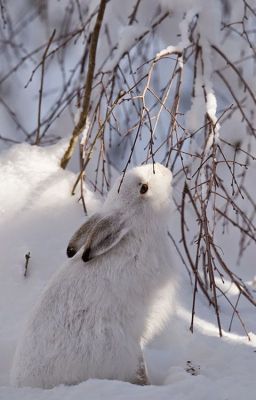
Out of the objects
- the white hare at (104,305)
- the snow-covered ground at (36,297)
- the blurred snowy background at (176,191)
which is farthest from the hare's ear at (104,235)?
the snow-covered ground at (36,297)

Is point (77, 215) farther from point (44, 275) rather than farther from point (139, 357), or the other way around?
point (139, 357)

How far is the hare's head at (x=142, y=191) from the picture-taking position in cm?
246

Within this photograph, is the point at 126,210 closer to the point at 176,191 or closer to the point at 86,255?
the point at 86,255

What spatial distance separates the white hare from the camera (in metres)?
2.19

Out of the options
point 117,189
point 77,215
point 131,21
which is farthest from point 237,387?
point 131,21

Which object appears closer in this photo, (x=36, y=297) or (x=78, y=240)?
(x=78, y=240)

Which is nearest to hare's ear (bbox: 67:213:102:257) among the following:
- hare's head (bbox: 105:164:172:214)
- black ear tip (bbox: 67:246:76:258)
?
black ear tip (bbox: 67:246:76:258)

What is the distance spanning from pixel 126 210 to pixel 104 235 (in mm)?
183

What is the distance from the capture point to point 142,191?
2486 mm

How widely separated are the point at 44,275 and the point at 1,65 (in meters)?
3.08

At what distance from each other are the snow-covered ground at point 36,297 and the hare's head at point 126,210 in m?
0.30

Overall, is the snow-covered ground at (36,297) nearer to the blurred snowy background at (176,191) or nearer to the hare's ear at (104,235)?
the blurred snowy background at (176,191)

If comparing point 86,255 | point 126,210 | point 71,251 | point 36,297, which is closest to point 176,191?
point 36,297

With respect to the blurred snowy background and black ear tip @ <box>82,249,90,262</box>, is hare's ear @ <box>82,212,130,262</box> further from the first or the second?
the blurred snowy background
